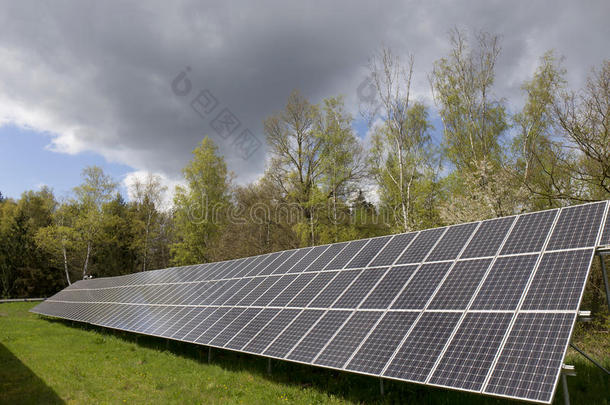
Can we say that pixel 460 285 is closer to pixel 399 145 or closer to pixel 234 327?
pixel 234 327

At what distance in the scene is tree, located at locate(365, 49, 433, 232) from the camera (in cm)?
2592

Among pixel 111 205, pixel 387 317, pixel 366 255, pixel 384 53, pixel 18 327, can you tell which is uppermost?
pixel 384 53

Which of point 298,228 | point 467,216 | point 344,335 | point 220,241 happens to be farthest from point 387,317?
point 220,241

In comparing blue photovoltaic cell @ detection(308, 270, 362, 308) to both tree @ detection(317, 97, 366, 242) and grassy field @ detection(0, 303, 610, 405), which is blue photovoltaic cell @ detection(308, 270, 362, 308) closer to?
grassy field @ detection(0, 303, 610, 405)

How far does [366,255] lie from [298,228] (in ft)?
61.0

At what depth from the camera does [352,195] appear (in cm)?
3038

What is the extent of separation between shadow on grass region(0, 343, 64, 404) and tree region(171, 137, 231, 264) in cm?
2469

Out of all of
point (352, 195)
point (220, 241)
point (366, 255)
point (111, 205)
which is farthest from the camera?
point (111, 205)

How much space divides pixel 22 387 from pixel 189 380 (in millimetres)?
4553

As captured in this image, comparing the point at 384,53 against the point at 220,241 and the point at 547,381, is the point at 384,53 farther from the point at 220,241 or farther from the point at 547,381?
the point at 547,381

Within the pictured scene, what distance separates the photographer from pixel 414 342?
278 inches

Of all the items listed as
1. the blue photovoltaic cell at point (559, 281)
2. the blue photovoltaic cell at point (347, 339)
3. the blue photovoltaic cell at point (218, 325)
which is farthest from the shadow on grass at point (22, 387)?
the blue photovoltaic cell at point (559, 281)

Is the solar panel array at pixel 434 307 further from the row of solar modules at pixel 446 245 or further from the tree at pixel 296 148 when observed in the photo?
the tree at pixel 296 148

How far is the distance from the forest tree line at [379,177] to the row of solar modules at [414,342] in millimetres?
11344
